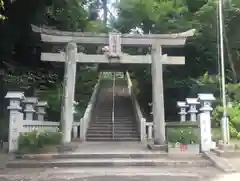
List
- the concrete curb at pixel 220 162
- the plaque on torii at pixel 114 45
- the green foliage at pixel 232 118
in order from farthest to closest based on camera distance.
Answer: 1. the green foliage at pixel 232 118
2. the plaque on torii at pixel 114 45
3. the concrete curb at pixel 220 162

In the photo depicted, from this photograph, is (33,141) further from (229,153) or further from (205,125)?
(229,153)

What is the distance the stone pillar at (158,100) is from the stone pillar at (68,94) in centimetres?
344

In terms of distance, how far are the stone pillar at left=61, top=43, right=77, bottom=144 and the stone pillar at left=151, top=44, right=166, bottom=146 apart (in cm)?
344

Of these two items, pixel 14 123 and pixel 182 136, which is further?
pixel 14 123

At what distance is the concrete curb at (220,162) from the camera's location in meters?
10.2

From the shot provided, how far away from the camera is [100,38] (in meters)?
15.0

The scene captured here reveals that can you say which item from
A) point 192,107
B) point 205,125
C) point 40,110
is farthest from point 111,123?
point 205,125

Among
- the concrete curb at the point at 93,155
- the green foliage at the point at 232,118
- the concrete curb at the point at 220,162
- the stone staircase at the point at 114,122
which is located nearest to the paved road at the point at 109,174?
the concrete curb at the point at 220,162

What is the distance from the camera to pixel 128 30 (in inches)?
995

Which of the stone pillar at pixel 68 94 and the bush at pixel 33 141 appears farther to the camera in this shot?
the stone pillar at pixel 68 94

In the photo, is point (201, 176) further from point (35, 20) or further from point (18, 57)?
point (18, 57)

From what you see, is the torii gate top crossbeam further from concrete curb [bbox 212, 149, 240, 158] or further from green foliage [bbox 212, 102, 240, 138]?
concrete curb [bbox 212, 149, 240, 158]

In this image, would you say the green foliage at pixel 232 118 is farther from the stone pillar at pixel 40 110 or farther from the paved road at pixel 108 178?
the stone pillar at pixel 40 110

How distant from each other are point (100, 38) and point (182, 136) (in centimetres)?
556
